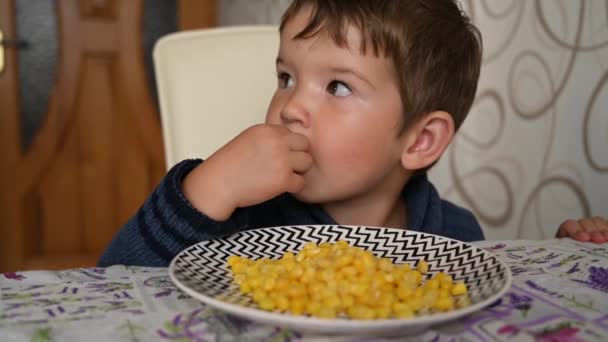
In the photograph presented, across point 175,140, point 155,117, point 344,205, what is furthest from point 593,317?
point 155,117

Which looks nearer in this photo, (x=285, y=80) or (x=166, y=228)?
(x=166, y=228)

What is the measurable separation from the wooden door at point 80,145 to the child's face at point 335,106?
75.6 inches

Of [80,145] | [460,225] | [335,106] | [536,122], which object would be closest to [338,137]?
[335,106]

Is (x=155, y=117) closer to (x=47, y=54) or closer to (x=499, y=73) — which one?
(x=47, y=54)

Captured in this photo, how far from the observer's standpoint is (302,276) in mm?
527

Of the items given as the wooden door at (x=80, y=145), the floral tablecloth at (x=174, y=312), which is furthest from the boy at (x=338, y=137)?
the wooden door at (x=80, y=145)

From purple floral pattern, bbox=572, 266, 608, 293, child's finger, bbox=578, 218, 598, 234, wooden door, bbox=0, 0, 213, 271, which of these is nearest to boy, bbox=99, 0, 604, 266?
child's finger, bbox=578, 218, 598, 234

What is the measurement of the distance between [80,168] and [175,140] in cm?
165

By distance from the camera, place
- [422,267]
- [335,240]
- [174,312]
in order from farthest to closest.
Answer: [335,240] → [422,267] → [174,312]

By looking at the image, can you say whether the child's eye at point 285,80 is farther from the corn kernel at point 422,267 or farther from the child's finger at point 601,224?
the child's finger at point 601,224

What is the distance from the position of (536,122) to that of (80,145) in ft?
6.93

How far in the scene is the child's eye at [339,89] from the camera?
2.96 feet

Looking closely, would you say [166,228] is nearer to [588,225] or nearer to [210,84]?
[210,84]

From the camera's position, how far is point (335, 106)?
0.89 m
